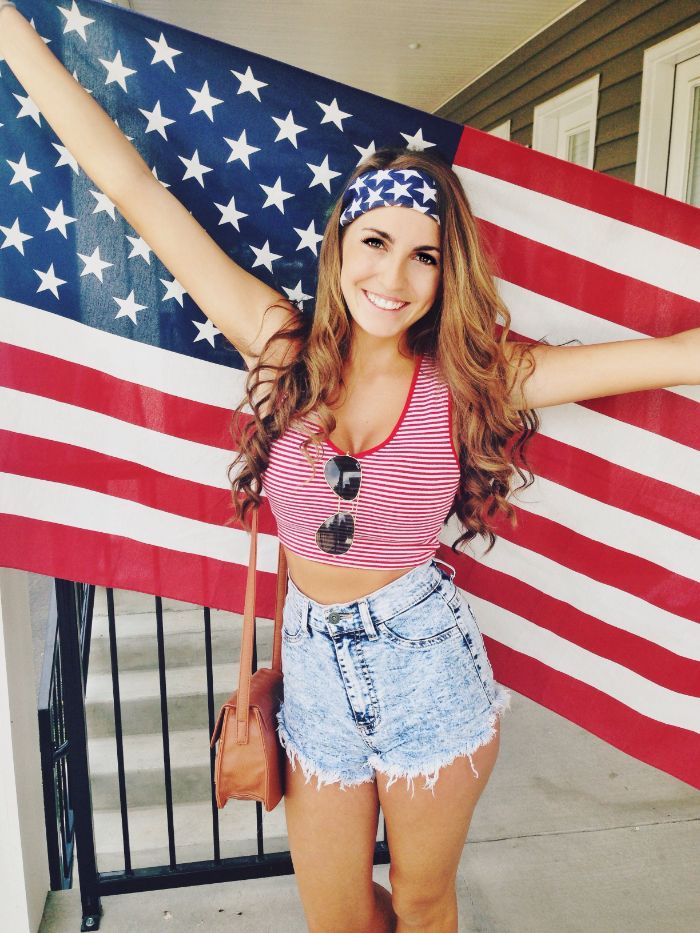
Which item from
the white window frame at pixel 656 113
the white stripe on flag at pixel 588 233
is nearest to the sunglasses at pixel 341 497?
the white stripe on flag at pixel 588 233

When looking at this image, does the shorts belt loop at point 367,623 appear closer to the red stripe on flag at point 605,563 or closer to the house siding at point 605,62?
the red stripe on flag at point 605,563

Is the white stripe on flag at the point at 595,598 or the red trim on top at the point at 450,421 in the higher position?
the red trim on top at the point at 450,421

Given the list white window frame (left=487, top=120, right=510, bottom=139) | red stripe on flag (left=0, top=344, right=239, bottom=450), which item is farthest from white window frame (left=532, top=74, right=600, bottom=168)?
red stripe on flag (left=0, top=344, right=239, bottom=450)

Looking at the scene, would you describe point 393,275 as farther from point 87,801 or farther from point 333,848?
point 87,801

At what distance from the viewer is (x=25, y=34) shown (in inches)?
60.9

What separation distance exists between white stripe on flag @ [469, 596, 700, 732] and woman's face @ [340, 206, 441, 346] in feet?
3.38

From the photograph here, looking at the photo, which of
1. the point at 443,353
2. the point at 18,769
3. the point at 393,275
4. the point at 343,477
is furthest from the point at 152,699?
the point at 393,275

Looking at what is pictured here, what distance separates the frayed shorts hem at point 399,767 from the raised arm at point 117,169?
3.31 feet

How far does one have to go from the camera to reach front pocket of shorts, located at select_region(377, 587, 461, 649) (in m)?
1.53

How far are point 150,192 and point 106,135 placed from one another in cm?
14

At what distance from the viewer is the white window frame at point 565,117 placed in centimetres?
493

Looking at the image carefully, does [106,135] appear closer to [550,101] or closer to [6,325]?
[6,325]

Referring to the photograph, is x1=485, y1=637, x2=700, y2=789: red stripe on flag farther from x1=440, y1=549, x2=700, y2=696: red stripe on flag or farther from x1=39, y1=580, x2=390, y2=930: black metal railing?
x1=39, y1=580, x2=390, y2=930: black metal railing

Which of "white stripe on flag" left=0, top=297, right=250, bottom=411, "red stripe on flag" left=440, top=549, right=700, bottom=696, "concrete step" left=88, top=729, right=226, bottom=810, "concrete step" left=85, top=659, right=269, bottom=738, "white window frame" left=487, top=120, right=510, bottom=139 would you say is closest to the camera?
"white stripe on flag" left=0, top=297, right=250, bottom=411
